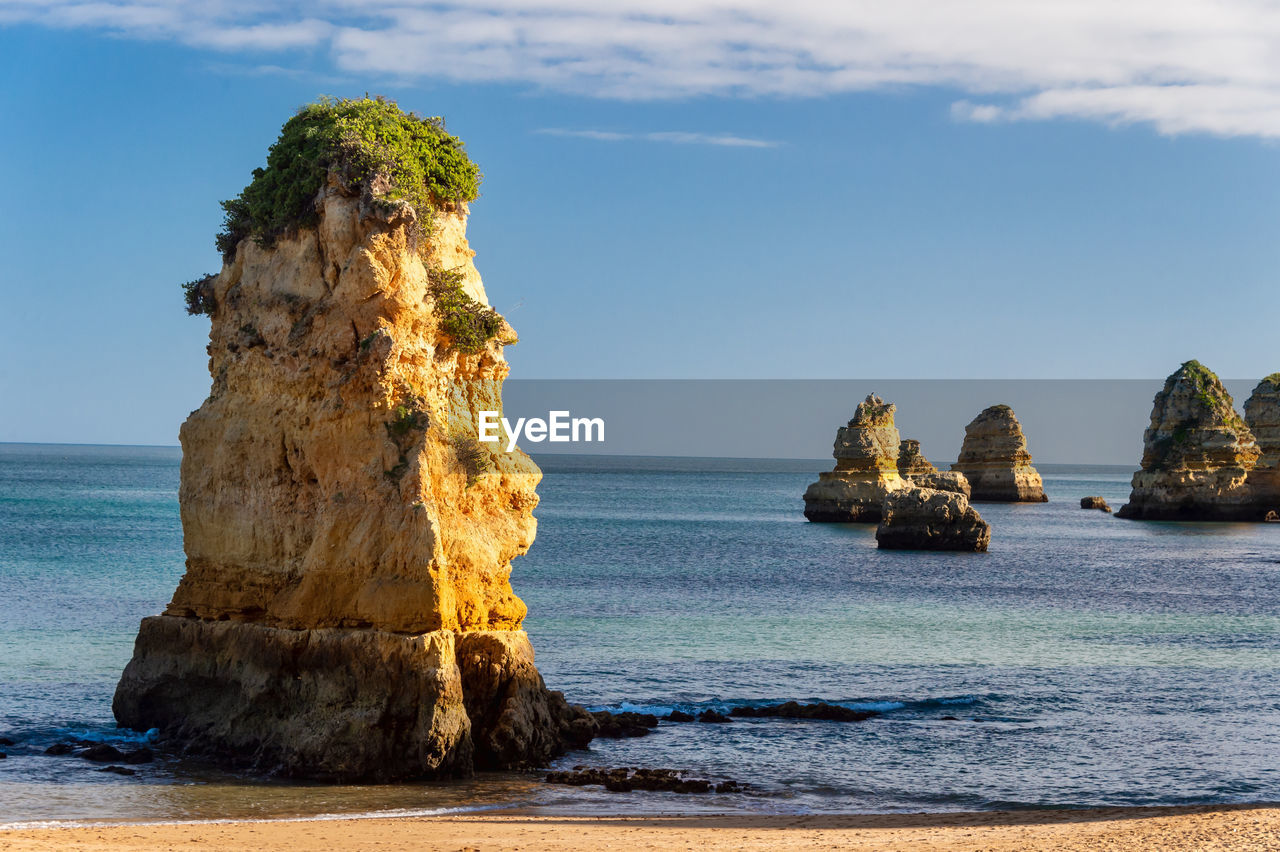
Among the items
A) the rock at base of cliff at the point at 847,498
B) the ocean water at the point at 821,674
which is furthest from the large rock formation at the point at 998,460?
the ocean water at the point at 821,674

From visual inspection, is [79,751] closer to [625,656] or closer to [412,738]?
[412,738]

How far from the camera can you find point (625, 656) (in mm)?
29625

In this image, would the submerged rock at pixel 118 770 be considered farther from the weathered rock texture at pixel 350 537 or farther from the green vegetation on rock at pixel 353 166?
the green vegetation on rock at pixel 353 166

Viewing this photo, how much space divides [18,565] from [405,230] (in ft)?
110

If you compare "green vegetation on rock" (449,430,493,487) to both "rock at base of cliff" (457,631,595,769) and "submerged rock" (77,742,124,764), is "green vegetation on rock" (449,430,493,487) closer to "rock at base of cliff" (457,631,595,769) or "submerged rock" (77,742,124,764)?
"rock at base of cliff" (457,631,595,769)

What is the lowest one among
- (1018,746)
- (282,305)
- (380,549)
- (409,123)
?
(1018,746)

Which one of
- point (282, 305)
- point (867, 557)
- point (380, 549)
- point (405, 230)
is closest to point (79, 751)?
point (380, 549)

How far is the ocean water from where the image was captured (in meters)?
18.1

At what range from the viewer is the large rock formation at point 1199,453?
9000 cm

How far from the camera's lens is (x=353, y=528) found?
739 inches

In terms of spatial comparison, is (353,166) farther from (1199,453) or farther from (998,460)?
(998,460)

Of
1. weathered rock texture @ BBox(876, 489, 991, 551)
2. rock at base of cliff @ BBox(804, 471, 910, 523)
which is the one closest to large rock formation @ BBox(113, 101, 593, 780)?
weathered rock texture @ BBox(876, 489, 991, 551)

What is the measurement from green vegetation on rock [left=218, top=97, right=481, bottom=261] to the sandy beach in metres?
8.98

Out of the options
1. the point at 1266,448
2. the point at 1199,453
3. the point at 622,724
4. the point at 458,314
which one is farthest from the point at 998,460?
the point at 458,314
